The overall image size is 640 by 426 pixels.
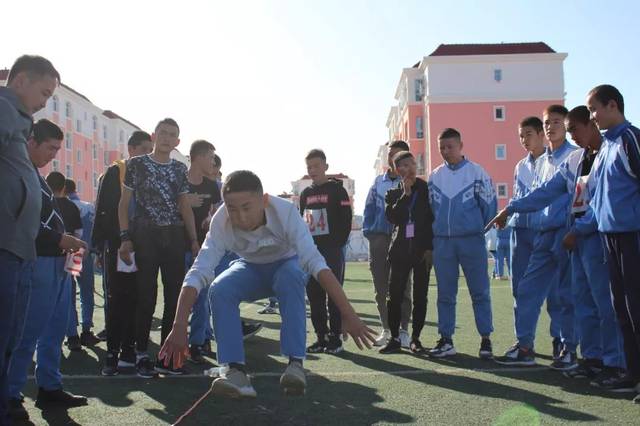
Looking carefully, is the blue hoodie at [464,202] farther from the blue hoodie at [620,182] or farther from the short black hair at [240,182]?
the short black hair at [240,182]

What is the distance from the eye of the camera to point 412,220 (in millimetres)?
6148

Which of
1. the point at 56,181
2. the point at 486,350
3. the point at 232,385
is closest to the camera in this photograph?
the point at 232,385

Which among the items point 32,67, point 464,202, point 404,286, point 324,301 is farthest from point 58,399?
point 464,202

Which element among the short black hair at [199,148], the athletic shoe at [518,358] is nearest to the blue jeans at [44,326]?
the short black hair at [199,148]

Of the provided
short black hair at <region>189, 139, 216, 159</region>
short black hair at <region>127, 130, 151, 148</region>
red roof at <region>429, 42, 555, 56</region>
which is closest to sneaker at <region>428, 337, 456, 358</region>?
short black hair at <region>189, 139, 216, 159</region>

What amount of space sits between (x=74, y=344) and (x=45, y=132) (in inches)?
120

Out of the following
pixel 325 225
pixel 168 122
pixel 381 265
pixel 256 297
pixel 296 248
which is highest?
pixel 168 122

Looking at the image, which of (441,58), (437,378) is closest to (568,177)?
(437,378)

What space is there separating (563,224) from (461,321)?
317 cm

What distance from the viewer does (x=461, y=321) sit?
8219mm

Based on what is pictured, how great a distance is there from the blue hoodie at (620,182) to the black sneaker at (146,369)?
3.49 meters

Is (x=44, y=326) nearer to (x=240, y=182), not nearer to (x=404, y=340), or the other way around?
(x=240, y=182)

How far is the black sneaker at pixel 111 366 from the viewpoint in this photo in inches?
199

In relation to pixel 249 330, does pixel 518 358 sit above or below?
below
